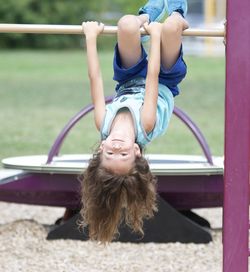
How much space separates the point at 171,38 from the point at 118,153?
63cm

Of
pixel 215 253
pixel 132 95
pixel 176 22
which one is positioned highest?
pixel 176 22

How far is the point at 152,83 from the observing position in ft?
14.5

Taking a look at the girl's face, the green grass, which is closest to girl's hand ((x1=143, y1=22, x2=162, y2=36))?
the girl's face

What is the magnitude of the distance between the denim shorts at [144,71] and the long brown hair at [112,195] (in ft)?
1.55

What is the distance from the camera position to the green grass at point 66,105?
429 inches

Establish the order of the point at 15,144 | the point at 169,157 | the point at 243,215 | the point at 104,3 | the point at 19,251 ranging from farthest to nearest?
the point at 104,3 → the point at 15,144 → the point at 169,157 → the point at 19,251 → the point at 243,215

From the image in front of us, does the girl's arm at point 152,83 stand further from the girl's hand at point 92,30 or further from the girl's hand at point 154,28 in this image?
the girl's hand at point 92,30

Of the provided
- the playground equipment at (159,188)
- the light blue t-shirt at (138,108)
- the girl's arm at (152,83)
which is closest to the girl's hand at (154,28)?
the girl's arm at (152,83)

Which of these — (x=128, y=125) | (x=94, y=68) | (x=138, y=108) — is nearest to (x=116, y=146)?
(x=128, y=125)

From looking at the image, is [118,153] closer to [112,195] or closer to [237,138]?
[112,195]

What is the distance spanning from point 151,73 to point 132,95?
221mm

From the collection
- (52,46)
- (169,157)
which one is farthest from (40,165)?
(52,46)

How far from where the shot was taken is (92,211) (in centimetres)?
442

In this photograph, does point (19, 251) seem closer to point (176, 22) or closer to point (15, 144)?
point (176, 22)
